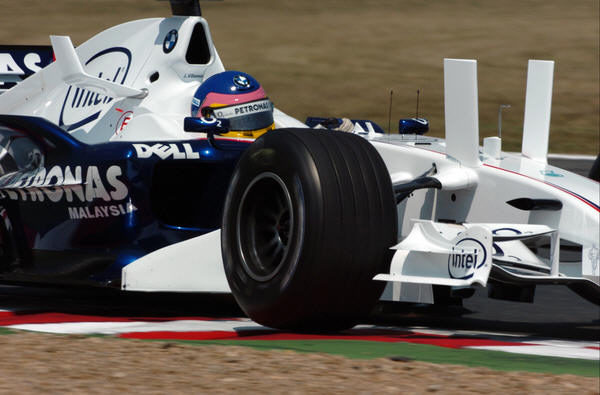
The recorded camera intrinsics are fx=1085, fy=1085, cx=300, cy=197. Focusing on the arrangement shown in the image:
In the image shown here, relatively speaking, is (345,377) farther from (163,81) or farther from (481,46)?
(481,46)

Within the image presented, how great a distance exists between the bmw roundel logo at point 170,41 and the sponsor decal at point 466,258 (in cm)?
307

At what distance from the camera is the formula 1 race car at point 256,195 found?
14.2 ft

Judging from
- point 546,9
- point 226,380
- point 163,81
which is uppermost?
point 546,9

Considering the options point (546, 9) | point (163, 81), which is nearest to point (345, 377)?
point (163, 81)

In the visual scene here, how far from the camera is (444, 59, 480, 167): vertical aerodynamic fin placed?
5105 millimetres

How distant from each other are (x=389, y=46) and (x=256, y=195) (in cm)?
2838

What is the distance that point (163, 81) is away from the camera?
6734 mm

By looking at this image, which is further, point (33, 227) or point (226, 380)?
point (33, 227)

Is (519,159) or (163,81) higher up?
(163,81)

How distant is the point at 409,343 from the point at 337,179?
0.71 metres

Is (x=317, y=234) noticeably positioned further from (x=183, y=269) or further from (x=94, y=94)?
(x=94, y=94)

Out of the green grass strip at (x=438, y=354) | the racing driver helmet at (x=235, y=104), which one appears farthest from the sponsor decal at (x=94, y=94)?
the green grass strip at (x=438, y=354)

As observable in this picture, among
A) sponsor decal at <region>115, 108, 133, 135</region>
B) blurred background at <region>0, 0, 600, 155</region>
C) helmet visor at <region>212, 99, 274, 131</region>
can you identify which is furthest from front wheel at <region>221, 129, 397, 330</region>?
blurred background at <region>0, 0, 600, 155</region>

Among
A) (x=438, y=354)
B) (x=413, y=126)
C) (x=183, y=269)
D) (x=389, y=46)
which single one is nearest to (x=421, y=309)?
(x=413, y=126)
